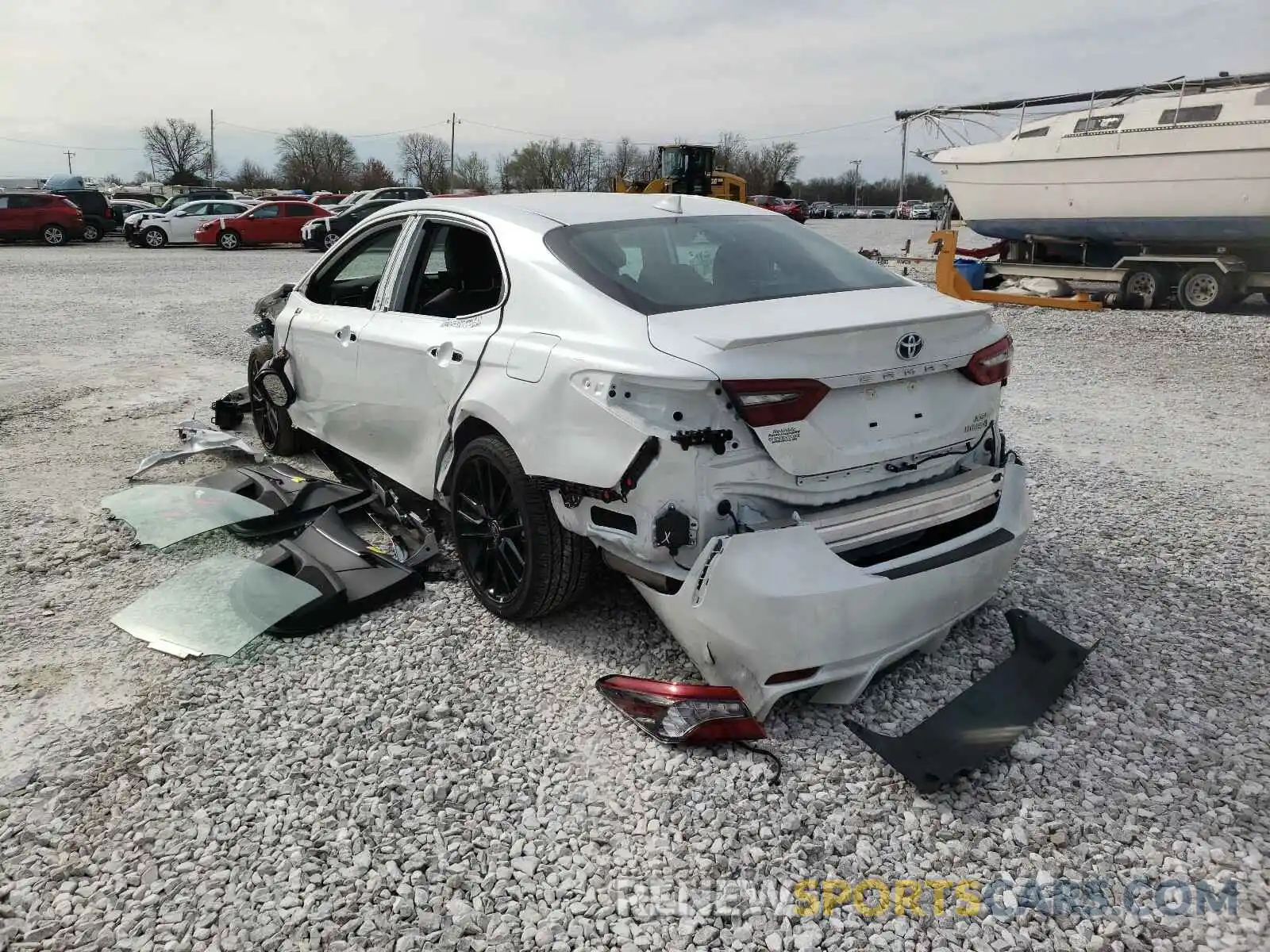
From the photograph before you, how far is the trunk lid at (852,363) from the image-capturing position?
2756 mm

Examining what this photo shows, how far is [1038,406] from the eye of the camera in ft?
25.6

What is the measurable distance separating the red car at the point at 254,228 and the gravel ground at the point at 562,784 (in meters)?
25.4

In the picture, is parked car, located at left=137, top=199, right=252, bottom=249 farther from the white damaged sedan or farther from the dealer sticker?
the dealer sticker

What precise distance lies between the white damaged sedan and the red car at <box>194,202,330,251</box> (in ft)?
85.8

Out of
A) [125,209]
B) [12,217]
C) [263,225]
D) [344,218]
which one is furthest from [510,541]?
[125,209]

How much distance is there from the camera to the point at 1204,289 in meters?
13.8

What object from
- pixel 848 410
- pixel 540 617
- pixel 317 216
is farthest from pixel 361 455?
pixel 317 216

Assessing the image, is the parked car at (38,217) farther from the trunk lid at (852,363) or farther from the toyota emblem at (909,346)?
the toyota emblem at (909,346)

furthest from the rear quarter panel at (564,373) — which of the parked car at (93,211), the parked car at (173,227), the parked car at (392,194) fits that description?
the parked car at (93,211)

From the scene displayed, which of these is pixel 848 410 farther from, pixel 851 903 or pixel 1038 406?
pixel 1038 406

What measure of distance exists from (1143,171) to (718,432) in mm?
14305

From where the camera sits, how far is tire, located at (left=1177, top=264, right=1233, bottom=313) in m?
13.5

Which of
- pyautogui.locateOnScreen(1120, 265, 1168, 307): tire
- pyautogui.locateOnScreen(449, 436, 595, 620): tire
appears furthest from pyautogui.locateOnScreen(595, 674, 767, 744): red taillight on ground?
pyautogui.locateOnScreen(1120, 265, 1168, 307): tire

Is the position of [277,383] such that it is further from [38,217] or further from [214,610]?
[38,217]
